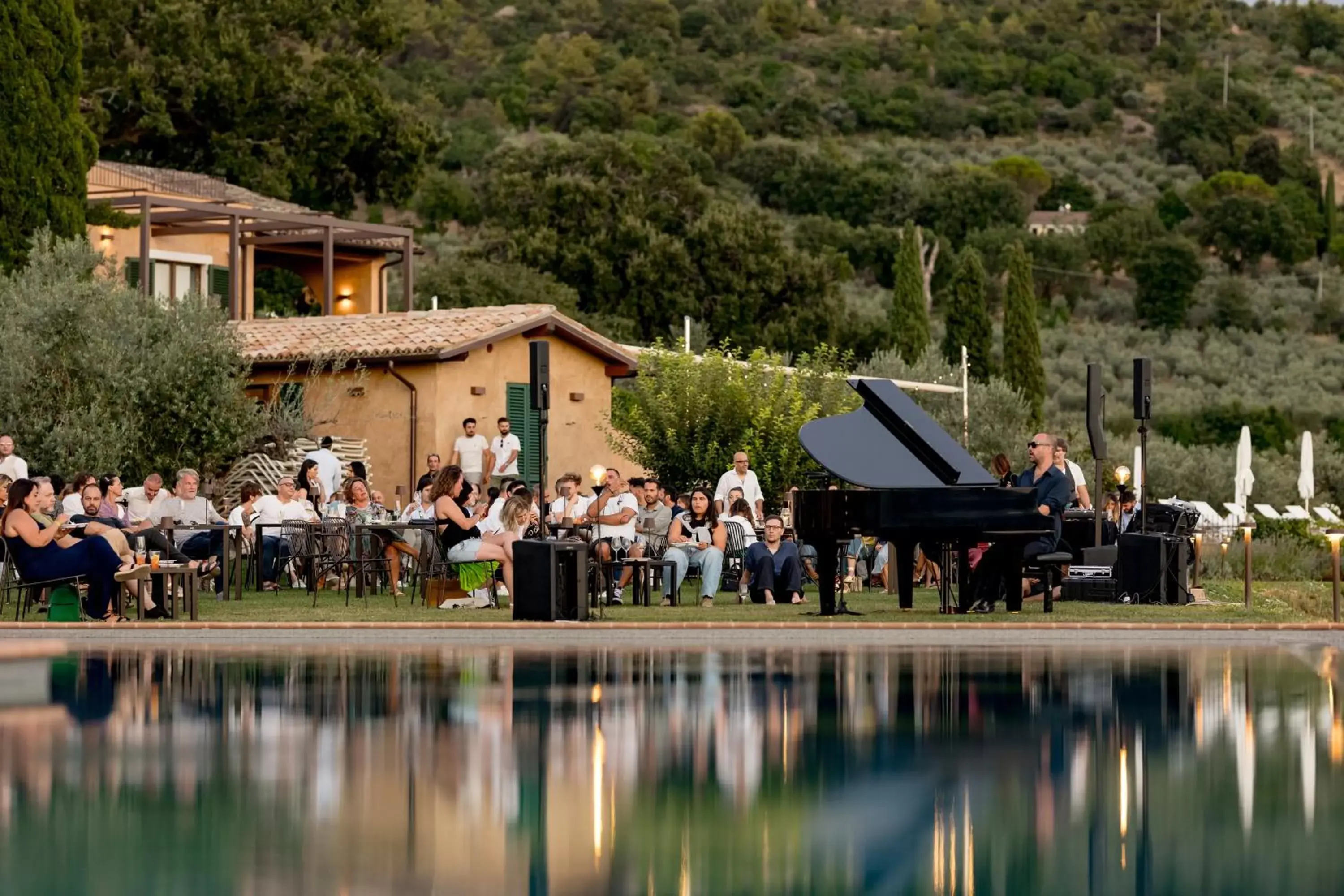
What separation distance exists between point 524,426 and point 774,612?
1452 cm

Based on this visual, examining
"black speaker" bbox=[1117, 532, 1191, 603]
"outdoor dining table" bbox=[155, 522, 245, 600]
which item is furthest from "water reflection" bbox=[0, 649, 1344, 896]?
"outdoor dining table" bbox=[155, 522, 245, 600]

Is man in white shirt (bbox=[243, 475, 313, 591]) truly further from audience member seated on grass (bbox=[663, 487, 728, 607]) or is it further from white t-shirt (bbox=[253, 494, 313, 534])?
audience member seated on grass (bbox=[663, 487, 728, 607])

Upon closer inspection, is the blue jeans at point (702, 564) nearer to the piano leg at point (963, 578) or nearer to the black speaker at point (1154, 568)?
the piano leg at point (963, 578)

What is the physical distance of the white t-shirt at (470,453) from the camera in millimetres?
29688

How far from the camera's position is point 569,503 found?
23.3 metres

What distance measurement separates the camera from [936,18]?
123625 mm

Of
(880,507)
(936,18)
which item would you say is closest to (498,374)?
(880,507)

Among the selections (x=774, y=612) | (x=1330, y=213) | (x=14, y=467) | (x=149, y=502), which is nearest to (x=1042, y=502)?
(x=774, y=612)

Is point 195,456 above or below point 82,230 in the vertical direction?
below

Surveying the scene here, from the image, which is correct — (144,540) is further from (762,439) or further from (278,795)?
(278,795)

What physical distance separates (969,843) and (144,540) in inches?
593

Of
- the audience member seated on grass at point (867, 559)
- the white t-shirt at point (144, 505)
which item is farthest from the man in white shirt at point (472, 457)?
the white t-shirt at point (144, 505)

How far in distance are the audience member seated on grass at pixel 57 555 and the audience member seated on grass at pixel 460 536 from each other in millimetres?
2849

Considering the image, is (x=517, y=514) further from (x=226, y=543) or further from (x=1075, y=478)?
(x=1075, y=478)
